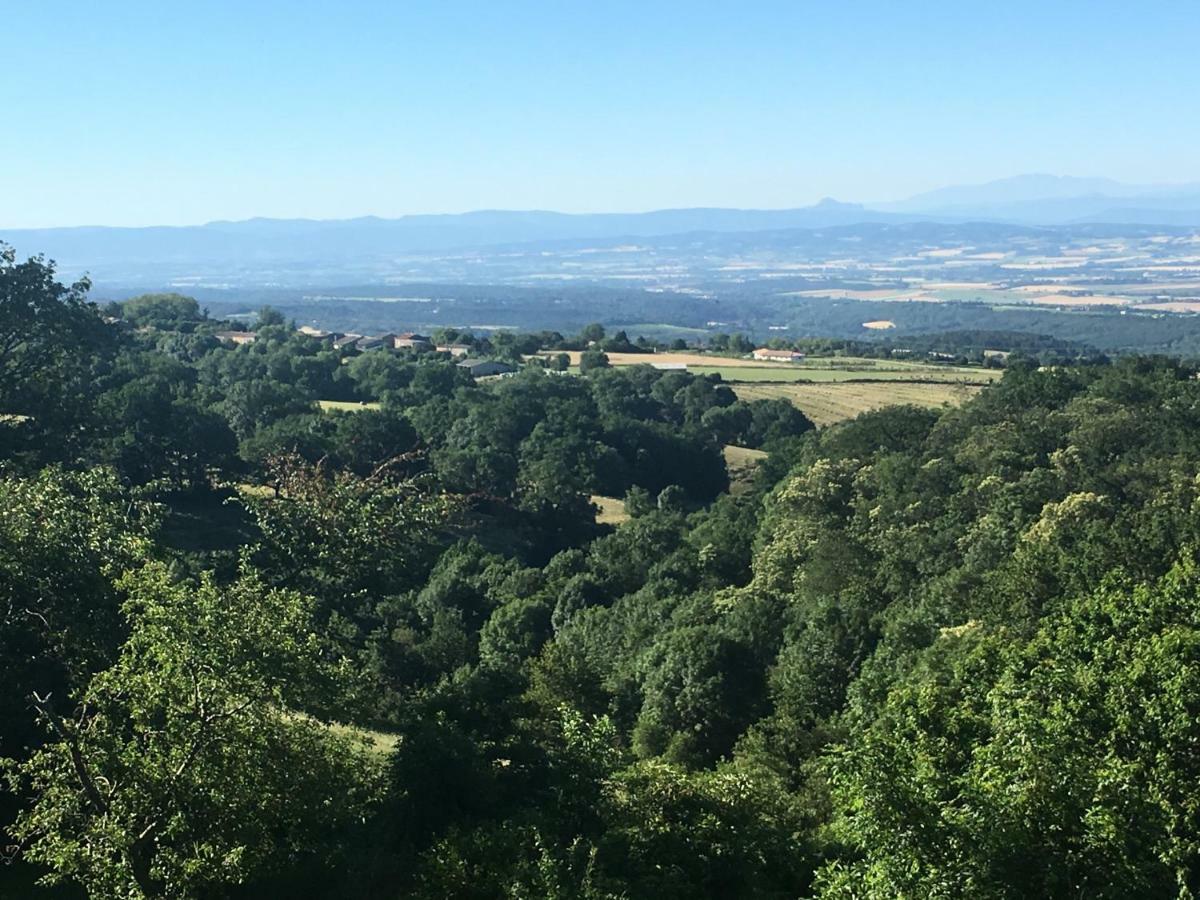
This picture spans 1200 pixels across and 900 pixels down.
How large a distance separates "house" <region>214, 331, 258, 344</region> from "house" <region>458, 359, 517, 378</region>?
17972 millimetres

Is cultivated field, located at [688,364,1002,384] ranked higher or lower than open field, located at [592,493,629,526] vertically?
higher

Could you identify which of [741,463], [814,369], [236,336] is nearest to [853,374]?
[814,369]

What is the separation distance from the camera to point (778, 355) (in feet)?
357

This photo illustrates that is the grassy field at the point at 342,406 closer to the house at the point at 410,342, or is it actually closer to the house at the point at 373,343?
the house at the point at 410,342

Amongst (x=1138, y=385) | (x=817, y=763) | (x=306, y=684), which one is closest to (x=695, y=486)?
(x=1138, y=385)

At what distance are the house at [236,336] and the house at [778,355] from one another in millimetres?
47285

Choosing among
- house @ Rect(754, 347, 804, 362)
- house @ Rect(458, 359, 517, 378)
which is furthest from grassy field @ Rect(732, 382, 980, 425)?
house @ Rect(458, 359, 517, 378)

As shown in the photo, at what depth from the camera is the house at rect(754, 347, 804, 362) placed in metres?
105

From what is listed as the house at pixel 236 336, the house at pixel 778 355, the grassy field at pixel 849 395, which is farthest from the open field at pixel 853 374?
the house at pixel 236 336

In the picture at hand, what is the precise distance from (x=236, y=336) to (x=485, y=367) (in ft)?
74.7

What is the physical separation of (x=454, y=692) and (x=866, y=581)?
54.8 feet

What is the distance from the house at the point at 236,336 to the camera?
90456mm

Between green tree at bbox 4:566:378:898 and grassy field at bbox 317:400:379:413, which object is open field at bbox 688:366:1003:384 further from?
green tree at bbox 4:566:378:898

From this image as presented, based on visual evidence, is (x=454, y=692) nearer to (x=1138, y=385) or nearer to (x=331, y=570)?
(x=331, y=570)
